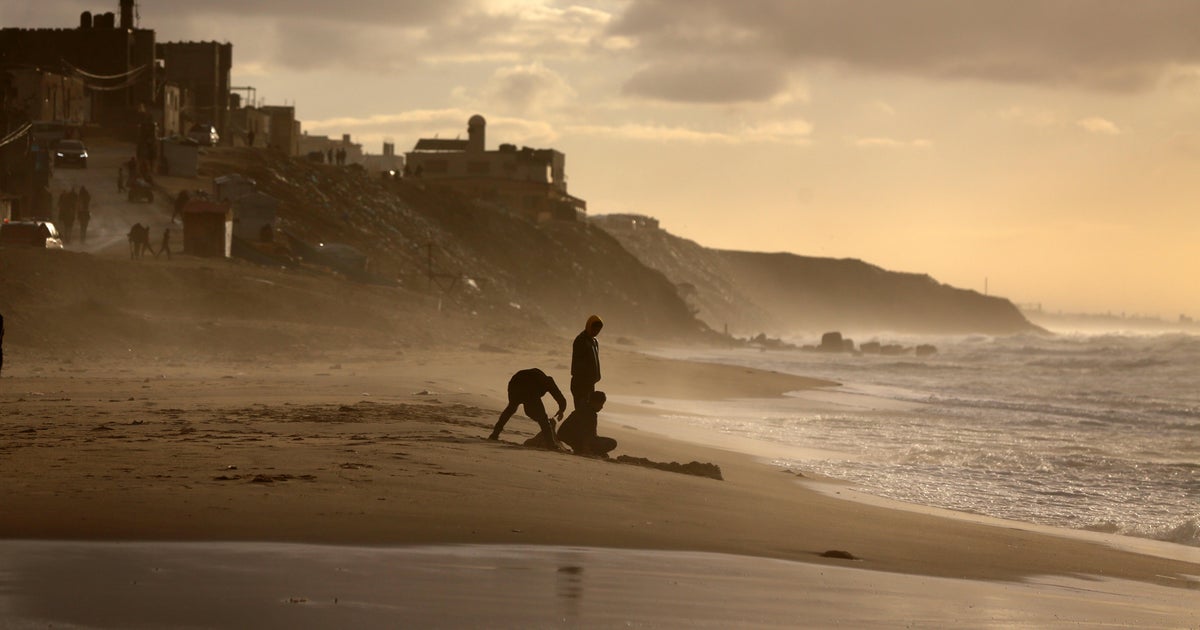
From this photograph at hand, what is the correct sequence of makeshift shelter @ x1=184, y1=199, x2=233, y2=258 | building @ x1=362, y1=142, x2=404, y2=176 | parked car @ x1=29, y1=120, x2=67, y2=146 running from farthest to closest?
building @ x1=362, y1=142, x2=404, y2=176 → parked car @ x1=29, y1=120, x2=67, y2=146 → makeshift shelter @ x1=184, y1=199, x2=233, y2=258

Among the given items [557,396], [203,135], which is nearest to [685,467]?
[557,396]

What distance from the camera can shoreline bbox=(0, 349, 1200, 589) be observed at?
9.62m

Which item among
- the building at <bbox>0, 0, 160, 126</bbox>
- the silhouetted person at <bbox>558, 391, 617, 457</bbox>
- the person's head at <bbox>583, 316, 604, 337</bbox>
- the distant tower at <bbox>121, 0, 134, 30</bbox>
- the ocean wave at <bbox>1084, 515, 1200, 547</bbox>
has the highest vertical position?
the distant tower at <bbox>121, 0, 134, 30</bbox>

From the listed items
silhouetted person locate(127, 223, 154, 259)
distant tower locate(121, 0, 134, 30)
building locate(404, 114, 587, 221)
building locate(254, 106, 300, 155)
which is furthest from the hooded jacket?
building locate(404, 114, 587, 221)

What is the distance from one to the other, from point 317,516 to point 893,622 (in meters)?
4.13

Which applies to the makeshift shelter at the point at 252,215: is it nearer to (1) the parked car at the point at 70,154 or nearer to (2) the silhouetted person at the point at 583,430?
(1) the parked car at the point at 70,154

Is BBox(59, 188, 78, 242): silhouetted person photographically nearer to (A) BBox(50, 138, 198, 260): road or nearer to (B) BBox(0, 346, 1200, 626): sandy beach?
(A) BBox(50, 138, 198, 260): road

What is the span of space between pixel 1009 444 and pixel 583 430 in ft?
41.9

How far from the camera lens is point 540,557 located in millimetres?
9039

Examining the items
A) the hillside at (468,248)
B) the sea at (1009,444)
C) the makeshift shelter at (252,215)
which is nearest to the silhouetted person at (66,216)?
the makeshift shelter at (252,215)

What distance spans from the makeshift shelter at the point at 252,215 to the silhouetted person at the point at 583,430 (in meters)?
41.4

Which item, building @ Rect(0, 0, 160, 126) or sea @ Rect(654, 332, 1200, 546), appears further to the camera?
building @ Rect(0, 0, 160, 126)

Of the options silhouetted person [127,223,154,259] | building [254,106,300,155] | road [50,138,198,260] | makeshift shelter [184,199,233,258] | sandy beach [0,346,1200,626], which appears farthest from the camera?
building [254,106,300,155]

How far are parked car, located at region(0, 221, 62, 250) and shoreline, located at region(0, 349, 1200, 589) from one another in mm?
25578
